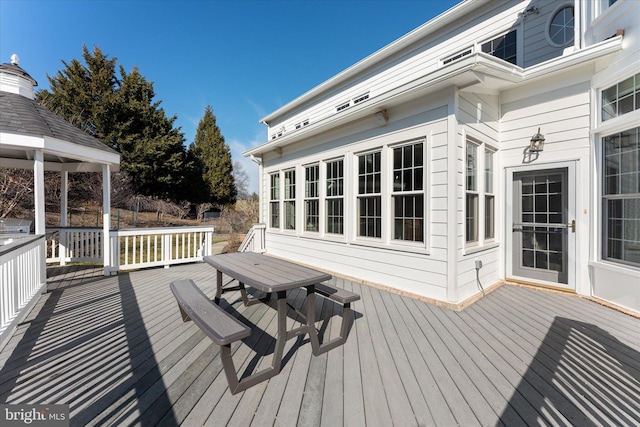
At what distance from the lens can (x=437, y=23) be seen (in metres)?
5.81

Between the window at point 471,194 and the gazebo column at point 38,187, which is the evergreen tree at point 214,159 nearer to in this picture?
the gazebo column at point 38,187

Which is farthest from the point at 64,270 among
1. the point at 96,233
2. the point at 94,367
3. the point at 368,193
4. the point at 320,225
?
the point at 368,193

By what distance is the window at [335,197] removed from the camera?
17.5 ft

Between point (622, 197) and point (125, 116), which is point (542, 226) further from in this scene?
point (125, 116)

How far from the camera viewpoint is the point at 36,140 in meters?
3.80

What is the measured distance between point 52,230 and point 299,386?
7.16 metres

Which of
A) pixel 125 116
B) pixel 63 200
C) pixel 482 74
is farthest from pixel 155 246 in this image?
pixel 125 116

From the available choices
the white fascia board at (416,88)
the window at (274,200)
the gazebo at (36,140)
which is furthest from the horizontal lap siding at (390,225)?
the gazebo at (36,140)

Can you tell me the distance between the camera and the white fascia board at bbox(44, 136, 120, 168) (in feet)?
13.0

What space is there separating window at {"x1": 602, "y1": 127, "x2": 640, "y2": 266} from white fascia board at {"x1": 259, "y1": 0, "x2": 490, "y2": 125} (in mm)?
3830

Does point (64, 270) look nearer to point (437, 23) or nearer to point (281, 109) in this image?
point (281, 109)

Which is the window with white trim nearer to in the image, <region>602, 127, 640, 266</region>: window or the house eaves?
the house eaves

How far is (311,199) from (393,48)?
459 centimetres

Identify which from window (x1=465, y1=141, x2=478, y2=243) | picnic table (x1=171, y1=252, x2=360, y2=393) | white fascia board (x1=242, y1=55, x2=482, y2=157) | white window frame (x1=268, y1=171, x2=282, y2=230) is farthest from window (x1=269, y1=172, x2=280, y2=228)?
window (x1=465, y1=141, x2=478, y2=243)
